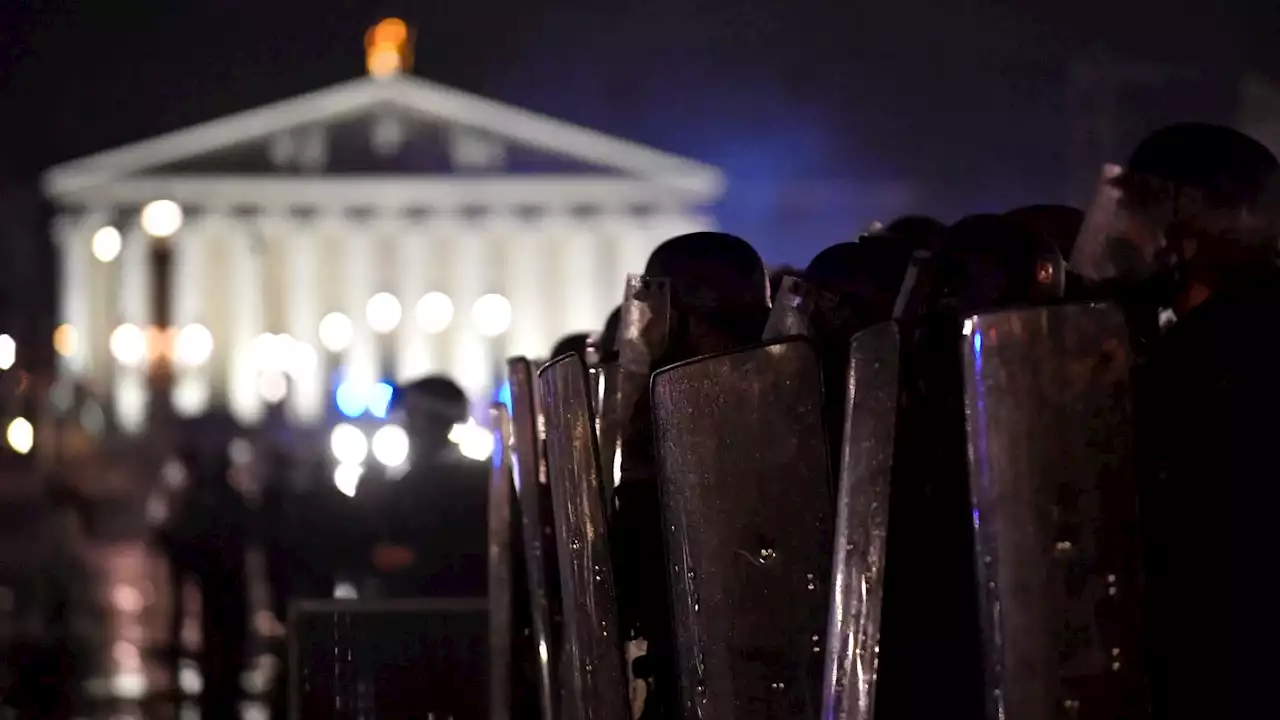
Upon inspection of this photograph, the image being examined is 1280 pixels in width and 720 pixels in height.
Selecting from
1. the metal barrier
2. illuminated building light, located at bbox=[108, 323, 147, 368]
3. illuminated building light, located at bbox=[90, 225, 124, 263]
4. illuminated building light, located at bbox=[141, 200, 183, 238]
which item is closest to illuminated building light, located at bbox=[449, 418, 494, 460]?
the metal barrier

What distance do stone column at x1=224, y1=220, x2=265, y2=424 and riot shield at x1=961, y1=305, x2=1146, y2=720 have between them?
27489mm

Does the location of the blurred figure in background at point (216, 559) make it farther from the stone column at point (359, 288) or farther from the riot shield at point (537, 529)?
the stone column at point (359, 288)

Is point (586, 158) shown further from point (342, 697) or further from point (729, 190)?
point (342, 697)

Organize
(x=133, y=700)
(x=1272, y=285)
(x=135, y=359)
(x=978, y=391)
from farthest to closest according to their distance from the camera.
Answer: (x=135, y=359) < (x=133, y=700) < (x=1272, y=285) < (x=978, y=391)

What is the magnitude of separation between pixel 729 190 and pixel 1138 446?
87.2 ft

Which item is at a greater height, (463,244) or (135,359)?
(463,244)

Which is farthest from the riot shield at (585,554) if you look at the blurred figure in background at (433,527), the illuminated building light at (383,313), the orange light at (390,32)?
the illuminated building light at (383,313)

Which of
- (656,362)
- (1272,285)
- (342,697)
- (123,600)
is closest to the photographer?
(1272,285)

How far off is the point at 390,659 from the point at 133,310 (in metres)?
28.4

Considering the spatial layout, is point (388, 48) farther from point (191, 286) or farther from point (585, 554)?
point (585, 554)

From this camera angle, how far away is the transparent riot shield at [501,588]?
10.4ft

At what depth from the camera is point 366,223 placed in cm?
2986

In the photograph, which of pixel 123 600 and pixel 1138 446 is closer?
pixel 1138 446

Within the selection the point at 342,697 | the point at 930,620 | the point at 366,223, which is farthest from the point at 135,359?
the point at 930,620
